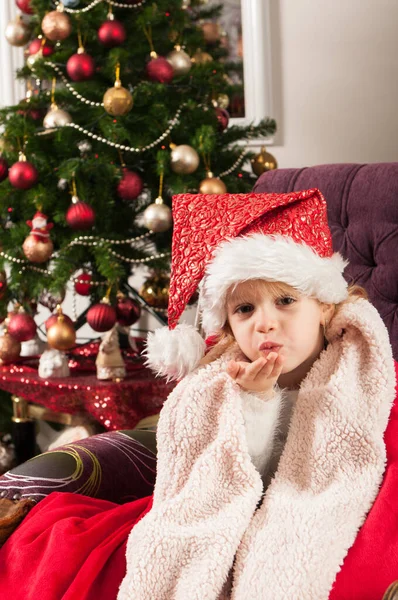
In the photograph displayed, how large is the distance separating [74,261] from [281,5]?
1.24 m

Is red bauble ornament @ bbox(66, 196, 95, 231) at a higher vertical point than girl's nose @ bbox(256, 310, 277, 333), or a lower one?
higher

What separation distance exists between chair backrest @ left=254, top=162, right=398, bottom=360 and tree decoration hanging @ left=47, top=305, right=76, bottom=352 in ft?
2.70

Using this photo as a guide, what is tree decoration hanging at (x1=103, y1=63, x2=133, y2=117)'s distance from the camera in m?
2.04

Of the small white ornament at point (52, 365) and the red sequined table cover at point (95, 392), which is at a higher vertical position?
the small white ornament at point (52, 365)

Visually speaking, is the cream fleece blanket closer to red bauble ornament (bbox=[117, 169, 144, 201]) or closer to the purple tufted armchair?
the purple tufted armchair

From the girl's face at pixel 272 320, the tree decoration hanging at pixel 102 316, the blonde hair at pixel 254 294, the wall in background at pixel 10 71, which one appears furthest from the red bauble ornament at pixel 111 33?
the girl's face at pixel 272 320

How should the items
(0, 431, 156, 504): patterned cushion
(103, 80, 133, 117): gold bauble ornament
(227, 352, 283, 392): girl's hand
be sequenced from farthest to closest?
(103, 80, 133, 117): gold bauble ornament < (0, 431, 156, 504): patterned cushion < (227, 352, 283, 392): girl's hand

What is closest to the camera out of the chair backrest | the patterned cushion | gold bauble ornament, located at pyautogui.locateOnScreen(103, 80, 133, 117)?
the patterned cushion

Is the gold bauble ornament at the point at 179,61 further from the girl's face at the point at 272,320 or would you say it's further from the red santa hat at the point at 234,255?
the girl's face at the point at 272,320

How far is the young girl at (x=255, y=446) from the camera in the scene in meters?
1.01

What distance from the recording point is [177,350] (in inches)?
47.2

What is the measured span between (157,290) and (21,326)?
431 mm

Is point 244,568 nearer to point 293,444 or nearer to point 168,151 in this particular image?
point 293,444

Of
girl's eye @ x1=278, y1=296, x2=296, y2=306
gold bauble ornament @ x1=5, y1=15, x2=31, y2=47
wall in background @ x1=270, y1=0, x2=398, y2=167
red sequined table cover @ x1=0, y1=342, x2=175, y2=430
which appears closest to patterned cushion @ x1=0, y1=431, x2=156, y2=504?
girl's eye @ x1=278, y1=296, x2=296, y2=306
